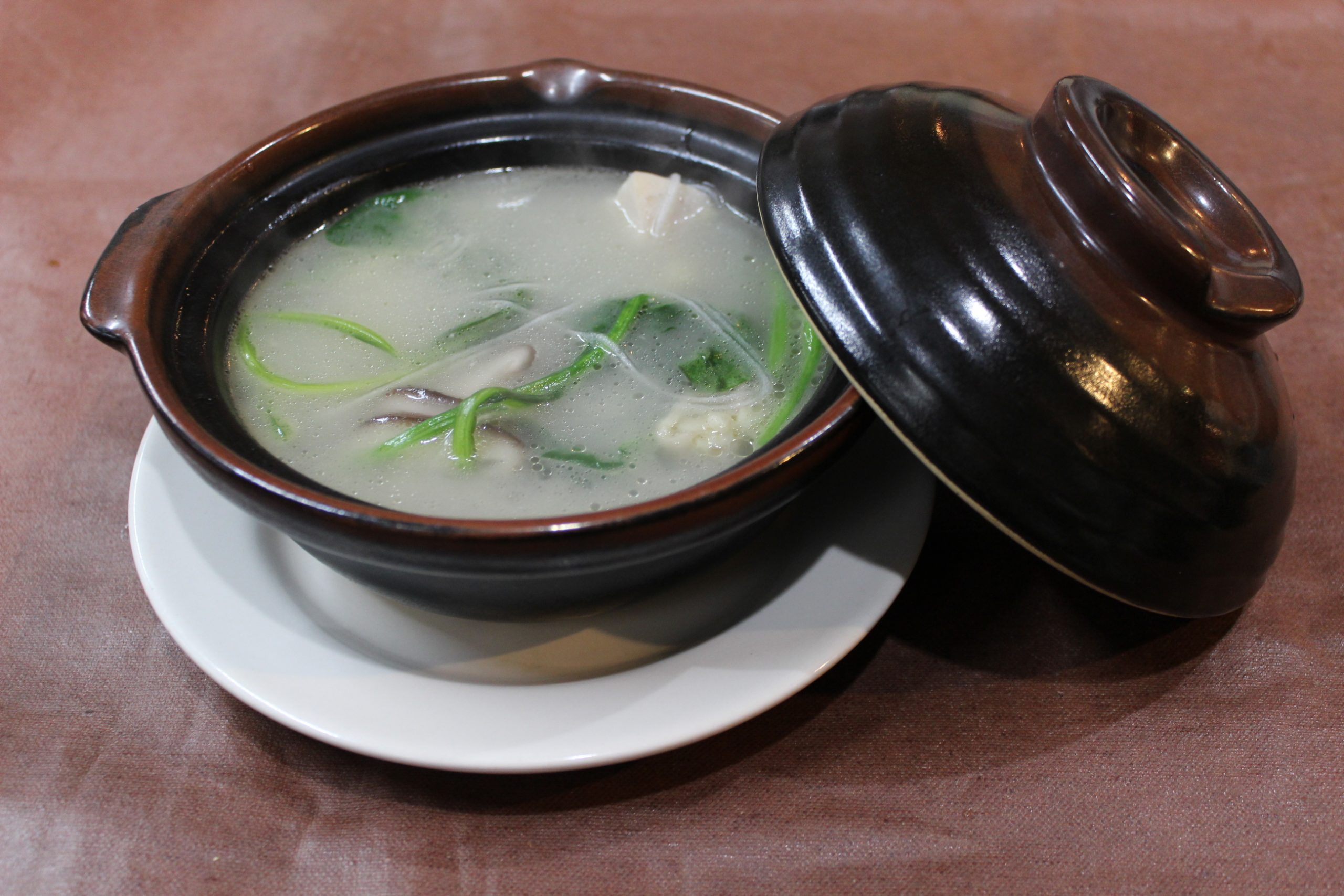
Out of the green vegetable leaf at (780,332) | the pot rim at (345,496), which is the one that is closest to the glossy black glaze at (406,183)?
the pot rim at (345,496)

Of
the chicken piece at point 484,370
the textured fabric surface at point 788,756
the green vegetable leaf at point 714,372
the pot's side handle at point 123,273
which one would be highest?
the green vegetable leaf at point 714,372

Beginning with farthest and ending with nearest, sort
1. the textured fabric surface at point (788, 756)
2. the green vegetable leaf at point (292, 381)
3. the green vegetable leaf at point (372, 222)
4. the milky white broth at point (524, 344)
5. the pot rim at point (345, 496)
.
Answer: the green vegetable leaf at point (372, 222)
the green vegetable leaf at point (292, 381)
the milky white broth at point (524, 344)
the textured fabric surface at point (788, 756)
the pot rim at point (345, 496)

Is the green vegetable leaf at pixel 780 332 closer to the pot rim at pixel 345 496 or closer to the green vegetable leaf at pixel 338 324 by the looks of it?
the pot rim at pixel 345 496

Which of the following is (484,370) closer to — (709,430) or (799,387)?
(709,430)

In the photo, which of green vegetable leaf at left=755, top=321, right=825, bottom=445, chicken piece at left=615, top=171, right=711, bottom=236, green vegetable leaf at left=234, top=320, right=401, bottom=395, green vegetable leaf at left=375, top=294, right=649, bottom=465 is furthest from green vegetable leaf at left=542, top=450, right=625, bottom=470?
chicken piece at left=615, top=171, right=711, bottom=236

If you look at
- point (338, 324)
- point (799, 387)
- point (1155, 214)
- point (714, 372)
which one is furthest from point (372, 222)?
point (1155, 214)

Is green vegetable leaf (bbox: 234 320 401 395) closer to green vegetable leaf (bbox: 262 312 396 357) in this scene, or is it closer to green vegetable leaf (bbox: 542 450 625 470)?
green vegetable leaf (bbox: 262 312 396 357)

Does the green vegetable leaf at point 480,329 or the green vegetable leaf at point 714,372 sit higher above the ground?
the green vegetable leaf at point 714,372

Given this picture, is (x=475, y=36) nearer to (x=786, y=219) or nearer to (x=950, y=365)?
(x=786, y=219)
